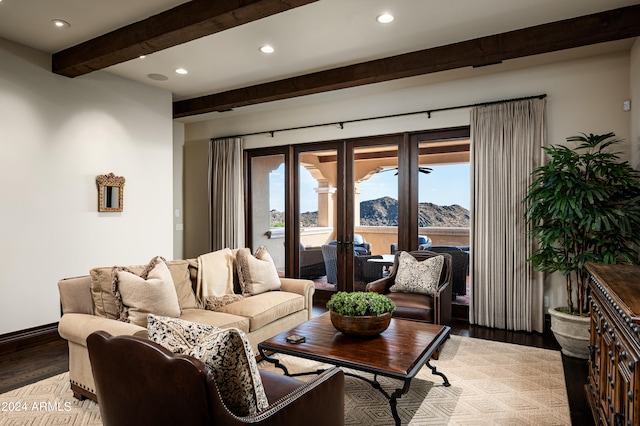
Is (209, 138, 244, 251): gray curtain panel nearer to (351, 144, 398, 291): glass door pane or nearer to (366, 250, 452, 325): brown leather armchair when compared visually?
(351, 144, 398, 291): glass door pane

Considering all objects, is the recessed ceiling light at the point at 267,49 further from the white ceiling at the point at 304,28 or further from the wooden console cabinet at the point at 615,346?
the wooden console cabinet at the point at 615,346

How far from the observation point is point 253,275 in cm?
382

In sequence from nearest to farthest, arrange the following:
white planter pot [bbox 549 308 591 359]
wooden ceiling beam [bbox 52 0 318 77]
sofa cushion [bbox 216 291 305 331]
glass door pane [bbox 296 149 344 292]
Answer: wooden ceiling beam [bbox 52 0 318 77], sofa cushion [bbox 216 291 305 331], white planter pot [bbox 549 308 591 359], glass door pane [bbox 296 149 344 292]

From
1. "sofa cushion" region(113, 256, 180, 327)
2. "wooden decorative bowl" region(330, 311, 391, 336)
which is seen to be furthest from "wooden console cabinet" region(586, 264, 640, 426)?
"sofa cushion" region(113, 256, 180, 327)

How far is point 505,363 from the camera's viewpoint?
3.34 m

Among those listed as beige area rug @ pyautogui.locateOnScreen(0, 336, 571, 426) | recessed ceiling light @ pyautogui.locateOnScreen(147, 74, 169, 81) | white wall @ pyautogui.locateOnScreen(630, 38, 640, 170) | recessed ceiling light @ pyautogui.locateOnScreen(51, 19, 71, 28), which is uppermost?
recessed ceiling light @ pyautogui.locateOnScreen(51, 19, 71, 28)

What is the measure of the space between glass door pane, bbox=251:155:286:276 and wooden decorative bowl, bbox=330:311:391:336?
3.55 m

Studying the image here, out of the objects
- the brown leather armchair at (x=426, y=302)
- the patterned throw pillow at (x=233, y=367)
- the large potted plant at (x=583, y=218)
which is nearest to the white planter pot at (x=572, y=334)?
the large potted plant at (x=583, y=218)

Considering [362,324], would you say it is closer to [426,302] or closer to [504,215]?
[426,302]

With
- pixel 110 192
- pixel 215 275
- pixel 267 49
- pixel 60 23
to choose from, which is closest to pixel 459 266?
pixel 215 275

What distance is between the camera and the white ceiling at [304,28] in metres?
3.13

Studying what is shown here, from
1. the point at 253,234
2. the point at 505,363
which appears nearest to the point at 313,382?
the point at 505,363

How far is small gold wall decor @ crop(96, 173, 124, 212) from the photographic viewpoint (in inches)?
178

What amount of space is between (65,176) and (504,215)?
475 centimetres
